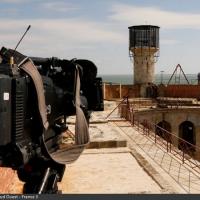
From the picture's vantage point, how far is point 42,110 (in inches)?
140

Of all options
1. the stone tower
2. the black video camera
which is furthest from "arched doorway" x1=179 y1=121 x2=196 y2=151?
the black video camera

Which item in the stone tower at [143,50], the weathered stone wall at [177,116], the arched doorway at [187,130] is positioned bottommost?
the arched doorway at [187,130]

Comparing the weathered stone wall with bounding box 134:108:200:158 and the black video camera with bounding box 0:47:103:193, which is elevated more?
the black video camera with bounding box 0:47:103:193

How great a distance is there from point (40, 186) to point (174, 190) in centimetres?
665

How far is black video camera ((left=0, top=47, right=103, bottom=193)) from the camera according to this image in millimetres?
3359

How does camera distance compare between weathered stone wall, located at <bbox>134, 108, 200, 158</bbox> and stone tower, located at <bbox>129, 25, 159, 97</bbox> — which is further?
stone tower, located at <bbox>129, 25, 159, 97</bbox>

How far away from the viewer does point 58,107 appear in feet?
13.5

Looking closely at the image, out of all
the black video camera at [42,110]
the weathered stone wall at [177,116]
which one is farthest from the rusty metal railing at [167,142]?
the black video camera at [42,110]

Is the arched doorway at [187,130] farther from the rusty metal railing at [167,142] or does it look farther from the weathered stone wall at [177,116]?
the rusty metal railing at [167,142]

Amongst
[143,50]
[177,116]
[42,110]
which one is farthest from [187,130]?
[42,110]

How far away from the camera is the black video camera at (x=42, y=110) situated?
11.0ft

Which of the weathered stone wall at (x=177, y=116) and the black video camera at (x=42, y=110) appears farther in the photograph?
the weathered stone wall at (x=177, y=116)

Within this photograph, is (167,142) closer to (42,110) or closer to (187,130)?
(42,110)

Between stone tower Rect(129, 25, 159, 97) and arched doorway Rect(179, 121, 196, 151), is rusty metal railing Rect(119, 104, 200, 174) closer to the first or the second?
arched doorway Rect(179, 121, 196, 151)
